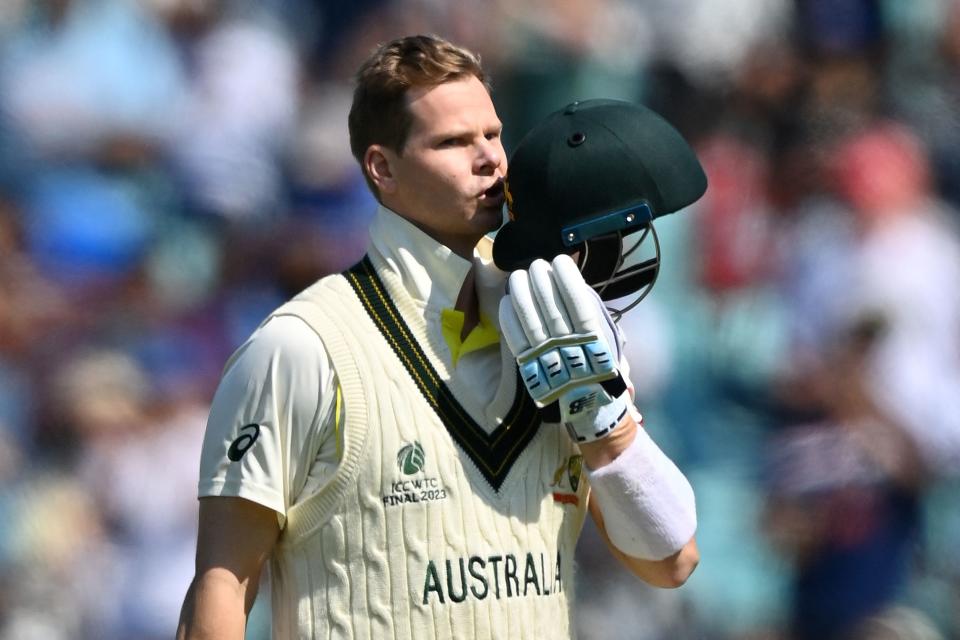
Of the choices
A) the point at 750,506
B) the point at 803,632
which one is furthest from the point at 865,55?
the point at 803,632

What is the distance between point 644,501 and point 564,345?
0.29m

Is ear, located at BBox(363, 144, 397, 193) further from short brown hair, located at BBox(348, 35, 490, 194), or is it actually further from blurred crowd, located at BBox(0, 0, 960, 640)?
blurred crowd, located at BBox(0, 0, 960, 640)

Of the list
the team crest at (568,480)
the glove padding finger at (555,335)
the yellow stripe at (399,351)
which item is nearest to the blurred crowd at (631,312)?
the team crest at (568,480)

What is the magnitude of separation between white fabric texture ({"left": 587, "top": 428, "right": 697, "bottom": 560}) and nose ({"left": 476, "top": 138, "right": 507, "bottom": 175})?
1.63ft

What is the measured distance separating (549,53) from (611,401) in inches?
89.7

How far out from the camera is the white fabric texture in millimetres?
2221

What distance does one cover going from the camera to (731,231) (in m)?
4.17

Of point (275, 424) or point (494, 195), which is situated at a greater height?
point (494, 195)

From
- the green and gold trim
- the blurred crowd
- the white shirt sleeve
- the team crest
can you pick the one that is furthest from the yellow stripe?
the blurred crowd

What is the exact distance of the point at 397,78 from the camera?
2418 mm

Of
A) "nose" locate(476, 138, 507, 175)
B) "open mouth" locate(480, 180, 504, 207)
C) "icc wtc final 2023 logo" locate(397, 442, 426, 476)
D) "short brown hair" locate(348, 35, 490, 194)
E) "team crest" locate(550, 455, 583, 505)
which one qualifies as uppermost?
"short brown hair" locate(348, 35, 490, 194)

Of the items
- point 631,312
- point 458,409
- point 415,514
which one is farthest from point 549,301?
point 631,312

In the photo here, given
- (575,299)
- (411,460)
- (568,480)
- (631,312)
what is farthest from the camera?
(631,312)

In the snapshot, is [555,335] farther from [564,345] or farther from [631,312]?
[631,312]
